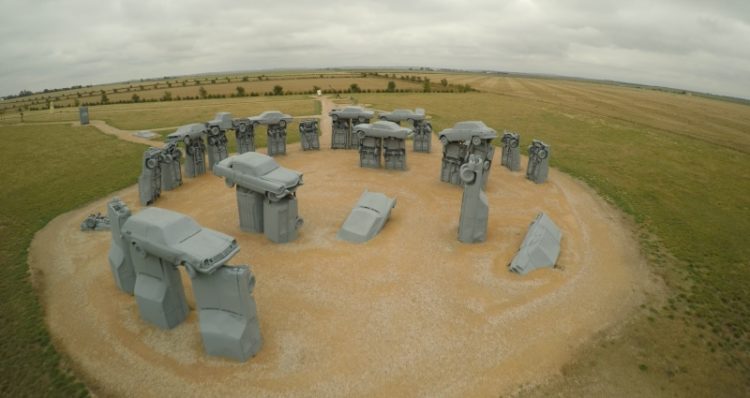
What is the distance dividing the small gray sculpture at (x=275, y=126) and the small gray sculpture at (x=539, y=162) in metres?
15.5

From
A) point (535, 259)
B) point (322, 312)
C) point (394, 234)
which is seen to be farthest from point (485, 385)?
point (394, 234)

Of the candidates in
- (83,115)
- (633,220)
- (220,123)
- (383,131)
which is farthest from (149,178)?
(83,115)

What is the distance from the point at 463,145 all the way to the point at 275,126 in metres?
12.9

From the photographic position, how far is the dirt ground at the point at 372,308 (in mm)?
8406

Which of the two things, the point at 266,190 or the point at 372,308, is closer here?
the point at 372,308

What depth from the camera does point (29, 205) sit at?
17609 millimetres

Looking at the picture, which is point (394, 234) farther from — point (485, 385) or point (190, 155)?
point (190, 155)

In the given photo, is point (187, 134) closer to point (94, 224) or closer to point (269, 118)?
point (269, 118)

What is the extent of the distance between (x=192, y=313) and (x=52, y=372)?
3002 mm

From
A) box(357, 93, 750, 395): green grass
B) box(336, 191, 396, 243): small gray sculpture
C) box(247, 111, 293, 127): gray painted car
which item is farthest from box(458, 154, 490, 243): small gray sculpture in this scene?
box(247, 111, 293, 127): gray painted car

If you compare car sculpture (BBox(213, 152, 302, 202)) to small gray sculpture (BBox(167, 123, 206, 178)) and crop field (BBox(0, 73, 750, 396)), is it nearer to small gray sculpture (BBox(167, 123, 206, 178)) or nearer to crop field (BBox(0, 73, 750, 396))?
crop field (BBox(0, 73, 750, 396))

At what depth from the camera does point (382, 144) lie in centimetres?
2312

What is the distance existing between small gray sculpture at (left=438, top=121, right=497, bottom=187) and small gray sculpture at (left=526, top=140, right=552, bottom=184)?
288 cm

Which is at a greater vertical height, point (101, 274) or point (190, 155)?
point (190, 155)
